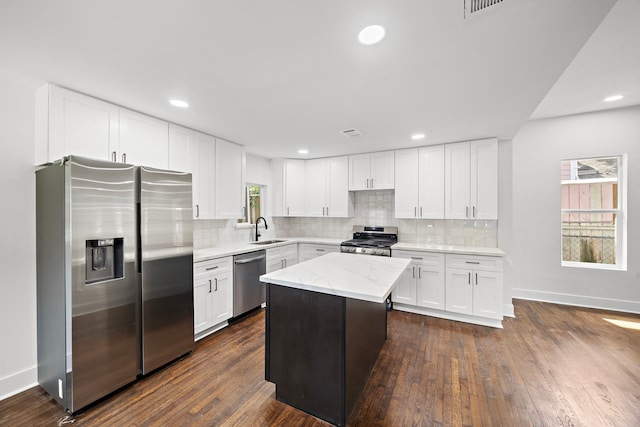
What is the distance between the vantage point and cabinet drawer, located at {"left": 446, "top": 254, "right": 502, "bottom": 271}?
10.8ft

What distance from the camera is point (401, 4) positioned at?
50.4 inches

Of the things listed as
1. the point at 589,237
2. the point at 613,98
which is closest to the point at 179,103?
the point at 613,98

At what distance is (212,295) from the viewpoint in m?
3.04

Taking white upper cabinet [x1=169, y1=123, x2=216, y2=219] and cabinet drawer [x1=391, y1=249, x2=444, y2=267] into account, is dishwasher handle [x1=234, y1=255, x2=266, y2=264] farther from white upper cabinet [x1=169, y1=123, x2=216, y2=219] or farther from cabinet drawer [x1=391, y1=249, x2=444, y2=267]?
cabinet drawer [x1=391, y1=249, x2=444, y2=267]

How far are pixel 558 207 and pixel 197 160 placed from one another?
5.27 m

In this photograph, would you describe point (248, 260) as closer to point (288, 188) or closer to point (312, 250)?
point (312, 250)

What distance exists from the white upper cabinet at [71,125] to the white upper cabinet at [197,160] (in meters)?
0.62

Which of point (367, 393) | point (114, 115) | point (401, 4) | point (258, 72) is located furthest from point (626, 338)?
point (114, 115)

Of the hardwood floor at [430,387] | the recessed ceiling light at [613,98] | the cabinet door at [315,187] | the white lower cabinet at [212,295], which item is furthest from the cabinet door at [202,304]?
the recessed ceiling light at [613,98]

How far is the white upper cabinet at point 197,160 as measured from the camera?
297 cm

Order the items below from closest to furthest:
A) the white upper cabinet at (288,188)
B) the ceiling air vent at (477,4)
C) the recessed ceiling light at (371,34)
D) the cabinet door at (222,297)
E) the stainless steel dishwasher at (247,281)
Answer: the ceiling air vent at (477,4) → the recessed ceiling light at (371,34) → the cabinet door at (222,297) → the stainless steel dishwasher at (247,281) → the white upper cabinet at (288,188)

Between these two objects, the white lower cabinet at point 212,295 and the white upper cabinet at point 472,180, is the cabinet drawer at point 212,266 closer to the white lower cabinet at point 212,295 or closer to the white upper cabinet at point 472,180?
the white lower cabinet at point 212,295

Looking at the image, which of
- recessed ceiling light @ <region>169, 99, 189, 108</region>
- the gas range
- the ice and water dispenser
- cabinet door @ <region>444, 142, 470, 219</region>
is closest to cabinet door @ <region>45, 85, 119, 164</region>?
recessed ceiling light @ <region>169, 99, 189, 108</region>

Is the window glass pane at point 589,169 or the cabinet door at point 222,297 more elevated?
the window glass pane at point 589,169
